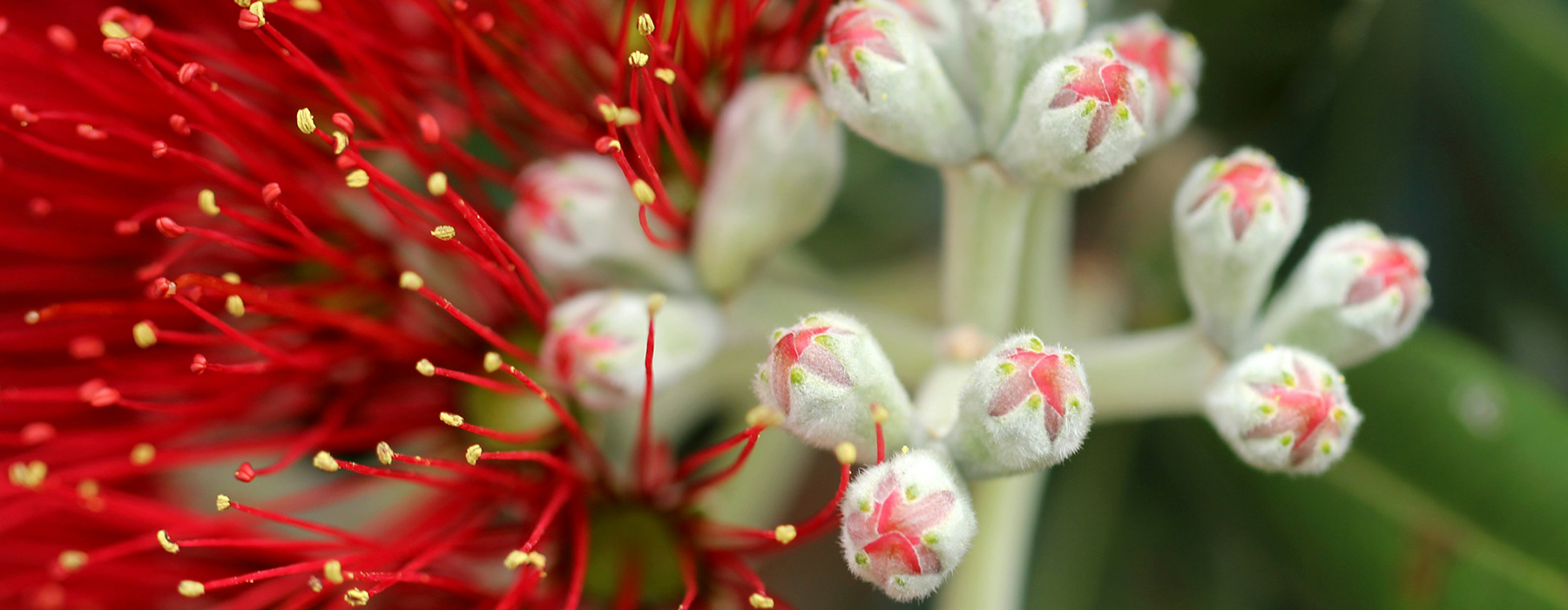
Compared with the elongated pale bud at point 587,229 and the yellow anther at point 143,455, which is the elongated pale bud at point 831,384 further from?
the yellow anther at point 143,455

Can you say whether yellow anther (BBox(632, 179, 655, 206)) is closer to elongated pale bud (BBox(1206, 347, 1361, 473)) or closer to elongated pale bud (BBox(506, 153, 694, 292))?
elongated pale bud (BBox(506, 153, 694, 292))

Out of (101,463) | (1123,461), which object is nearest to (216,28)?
(101,463)

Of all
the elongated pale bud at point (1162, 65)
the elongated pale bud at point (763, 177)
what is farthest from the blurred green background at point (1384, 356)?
the elongated pale bud at point (763, 177)

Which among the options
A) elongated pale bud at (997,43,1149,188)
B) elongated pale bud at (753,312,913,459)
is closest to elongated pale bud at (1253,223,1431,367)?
elongated pale bud at (997,43,1149,188)

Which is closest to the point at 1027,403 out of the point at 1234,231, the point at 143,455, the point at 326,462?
the point at 1234,231

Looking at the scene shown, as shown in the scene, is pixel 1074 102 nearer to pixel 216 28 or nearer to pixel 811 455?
pixel 811 455

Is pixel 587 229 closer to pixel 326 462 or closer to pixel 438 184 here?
pixel 438 184
